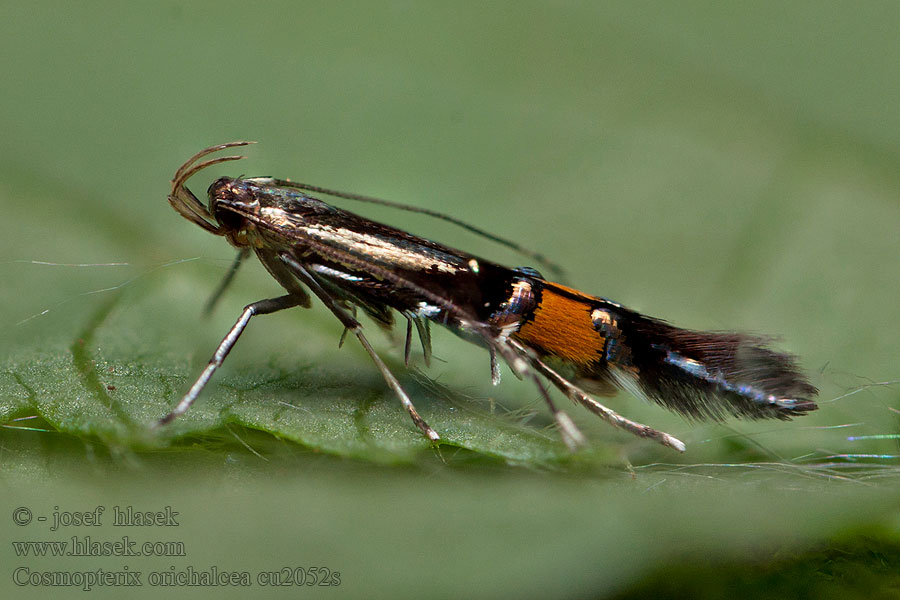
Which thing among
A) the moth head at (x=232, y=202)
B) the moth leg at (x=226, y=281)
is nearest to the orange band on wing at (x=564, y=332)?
the moth head at (x=232, y=202)

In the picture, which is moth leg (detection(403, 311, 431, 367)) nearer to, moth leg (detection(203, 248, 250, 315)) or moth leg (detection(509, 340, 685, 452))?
moth leg (detection(509, 340, 685, 452))

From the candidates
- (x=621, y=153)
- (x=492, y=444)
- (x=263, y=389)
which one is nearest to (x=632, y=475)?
(x=492, y=444)

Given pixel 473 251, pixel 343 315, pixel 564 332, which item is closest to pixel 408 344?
pixel 343 315

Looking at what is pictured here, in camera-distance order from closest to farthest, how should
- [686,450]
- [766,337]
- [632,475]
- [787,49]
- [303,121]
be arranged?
[632,475], [686,450], [766,337], [303,121], [787,49]

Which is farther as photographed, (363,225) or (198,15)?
(198,15)

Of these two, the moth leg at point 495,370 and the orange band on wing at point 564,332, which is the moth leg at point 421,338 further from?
the orange band on wing at point 564,332

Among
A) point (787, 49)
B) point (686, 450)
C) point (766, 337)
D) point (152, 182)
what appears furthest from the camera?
point (787, 49)

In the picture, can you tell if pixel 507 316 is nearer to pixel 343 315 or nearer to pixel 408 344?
pixel 408 344

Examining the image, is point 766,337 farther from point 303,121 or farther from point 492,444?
point 303,121

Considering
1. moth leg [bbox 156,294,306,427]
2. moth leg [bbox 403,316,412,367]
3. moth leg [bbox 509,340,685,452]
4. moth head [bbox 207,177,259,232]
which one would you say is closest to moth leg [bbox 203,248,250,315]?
moth head [bbox 207,177,259,232]
